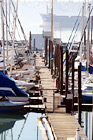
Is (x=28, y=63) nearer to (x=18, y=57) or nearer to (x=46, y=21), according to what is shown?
(x=18, y=57)

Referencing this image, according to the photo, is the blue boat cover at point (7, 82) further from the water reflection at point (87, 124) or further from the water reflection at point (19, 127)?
the water reflection at point (87, 124)

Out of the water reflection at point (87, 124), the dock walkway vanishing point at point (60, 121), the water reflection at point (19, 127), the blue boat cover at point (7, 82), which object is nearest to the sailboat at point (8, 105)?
the water reflection at point (19, 127)

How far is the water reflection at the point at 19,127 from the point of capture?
79.0ft

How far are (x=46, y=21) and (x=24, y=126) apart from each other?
16585 centimetres

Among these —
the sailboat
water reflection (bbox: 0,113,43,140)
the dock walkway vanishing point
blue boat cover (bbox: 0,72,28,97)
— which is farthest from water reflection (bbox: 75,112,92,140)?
blue boat cover (bbox: 0,72,28,97)

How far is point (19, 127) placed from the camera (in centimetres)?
2648

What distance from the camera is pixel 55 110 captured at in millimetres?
25172

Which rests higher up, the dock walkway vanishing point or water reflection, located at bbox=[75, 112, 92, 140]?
the dock walkway vanishing point

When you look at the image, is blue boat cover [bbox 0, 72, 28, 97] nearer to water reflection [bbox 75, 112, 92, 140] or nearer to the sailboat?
the sailboat

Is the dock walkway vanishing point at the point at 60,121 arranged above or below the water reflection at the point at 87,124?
→ above

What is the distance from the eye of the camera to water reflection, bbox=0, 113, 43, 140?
24.1 m

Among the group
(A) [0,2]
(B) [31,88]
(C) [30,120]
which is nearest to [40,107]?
(C) [30,120]

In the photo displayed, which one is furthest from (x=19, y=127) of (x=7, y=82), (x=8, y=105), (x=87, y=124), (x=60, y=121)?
(x=60, y=121)

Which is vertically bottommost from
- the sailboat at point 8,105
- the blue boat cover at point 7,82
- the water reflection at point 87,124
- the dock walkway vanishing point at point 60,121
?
the water reflection at point 87,124
